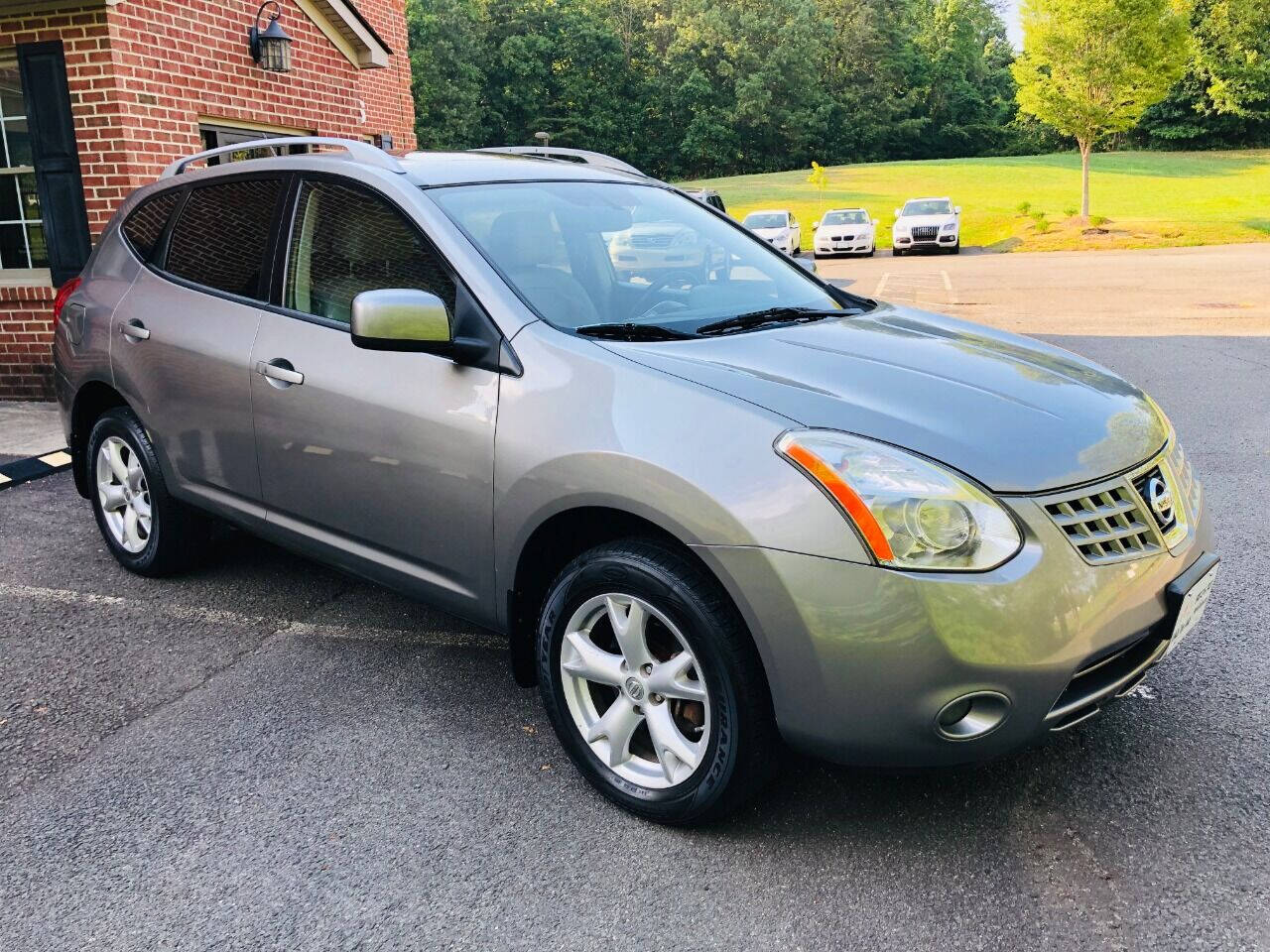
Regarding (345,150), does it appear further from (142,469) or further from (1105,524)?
(1105,524)

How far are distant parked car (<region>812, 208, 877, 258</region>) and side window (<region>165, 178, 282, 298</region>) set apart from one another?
27.4 m

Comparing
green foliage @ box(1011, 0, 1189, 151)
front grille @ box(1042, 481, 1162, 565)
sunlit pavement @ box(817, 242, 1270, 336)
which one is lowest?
sunlit pavement @ box(817, 242, 1270, 336)

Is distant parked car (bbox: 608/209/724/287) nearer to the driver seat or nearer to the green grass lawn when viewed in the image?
the driver seat

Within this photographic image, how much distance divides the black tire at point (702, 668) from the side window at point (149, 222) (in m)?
2.80

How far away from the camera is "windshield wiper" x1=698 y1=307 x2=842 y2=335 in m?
3.29

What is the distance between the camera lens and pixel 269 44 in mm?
9773

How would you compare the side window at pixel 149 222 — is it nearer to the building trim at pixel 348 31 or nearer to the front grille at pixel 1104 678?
the front grille at pixel 1104 678

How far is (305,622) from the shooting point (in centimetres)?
433

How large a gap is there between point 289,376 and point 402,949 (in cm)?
199

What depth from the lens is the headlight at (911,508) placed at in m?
2.37

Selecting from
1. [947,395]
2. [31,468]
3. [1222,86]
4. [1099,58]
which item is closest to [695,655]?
[947,395]

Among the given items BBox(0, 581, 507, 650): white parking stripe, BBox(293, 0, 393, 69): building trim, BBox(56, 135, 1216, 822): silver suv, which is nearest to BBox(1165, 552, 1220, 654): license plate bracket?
BBox(56, 135, 1216, 822): silver suv

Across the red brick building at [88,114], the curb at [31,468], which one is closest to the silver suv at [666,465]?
the curb at [31,468]

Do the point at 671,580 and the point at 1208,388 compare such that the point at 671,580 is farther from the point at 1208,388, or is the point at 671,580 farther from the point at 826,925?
the point at 1208,388
